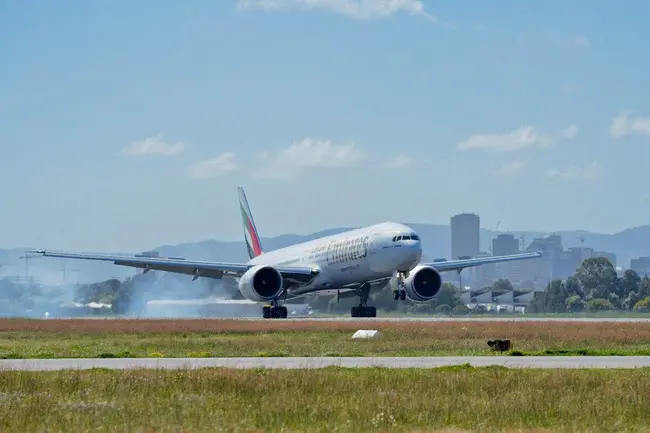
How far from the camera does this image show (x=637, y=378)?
27547mm

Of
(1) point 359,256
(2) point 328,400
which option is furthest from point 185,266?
(2) point 328,400

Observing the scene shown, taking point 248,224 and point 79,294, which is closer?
point 248,224

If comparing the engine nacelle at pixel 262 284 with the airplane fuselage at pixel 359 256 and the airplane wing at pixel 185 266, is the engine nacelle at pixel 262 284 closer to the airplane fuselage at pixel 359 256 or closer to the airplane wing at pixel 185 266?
the airplane wing at pixel 185 266

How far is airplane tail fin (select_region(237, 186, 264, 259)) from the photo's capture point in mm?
104250

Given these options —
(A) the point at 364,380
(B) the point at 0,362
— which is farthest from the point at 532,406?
(B) the point at 0,362

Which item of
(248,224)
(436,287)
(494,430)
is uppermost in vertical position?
(248,224)

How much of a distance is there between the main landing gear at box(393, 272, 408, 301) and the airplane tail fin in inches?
996

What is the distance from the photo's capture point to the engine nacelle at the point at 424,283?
81.4 m

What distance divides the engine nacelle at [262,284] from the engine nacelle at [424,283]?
8.58 meters

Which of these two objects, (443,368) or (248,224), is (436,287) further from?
(443,368)

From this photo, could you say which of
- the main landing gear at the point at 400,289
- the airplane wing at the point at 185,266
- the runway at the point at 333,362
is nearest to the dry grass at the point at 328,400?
the runway at the point at 333,362

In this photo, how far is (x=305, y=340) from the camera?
49.2m

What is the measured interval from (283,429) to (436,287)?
62.7 meters

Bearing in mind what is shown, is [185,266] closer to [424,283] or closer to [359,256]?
[359,256]
